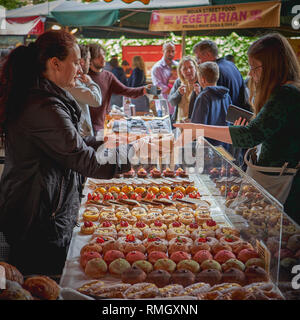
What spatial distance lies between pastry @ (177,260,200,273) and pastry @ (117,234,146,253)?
0.93 feet

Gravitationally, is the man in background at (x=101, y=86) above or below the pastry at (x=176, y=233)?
above

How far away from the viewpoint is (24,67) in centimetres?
177

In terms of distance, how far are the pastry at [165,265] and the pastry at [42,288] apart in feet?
1.87

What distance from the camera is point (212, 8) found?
558 cm

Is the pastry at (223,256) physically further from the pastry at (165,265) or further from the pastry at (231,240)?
the pastry at (165,265)

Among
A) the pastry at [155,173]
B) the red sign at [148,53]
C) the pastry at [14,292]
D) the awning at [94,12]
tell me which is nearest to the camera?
A: the pastry at [14,292]

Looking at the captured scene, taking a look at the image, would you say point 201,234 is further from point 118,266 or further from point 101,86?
point 101,86

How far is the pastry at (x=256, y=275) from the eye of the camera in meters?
1.69

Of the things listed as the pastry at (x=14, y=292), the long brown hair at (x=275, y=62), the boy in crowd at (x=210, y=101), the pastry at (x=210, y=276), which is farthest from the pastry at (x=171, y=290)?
the boy in crowd at (x=210, y=101)

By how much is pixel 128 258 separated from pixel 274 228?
2.59ft

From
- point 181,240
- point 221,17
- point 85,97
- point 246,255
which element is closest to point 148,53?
point 221,17

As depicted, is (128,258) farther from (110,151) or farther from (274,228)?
(274,228)

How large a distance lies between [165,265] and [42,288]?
26.6 inches
